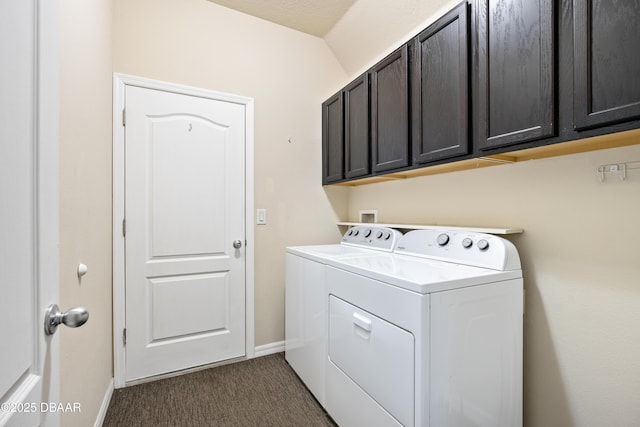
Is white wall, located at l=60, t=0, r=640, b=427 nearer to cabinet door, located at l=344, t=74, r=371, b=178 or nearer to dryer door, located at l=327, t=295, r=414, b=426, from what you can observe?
cabinet door, located at l=344, t=74, r=371, b=178

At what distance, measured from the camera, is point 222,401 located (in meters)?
1.85

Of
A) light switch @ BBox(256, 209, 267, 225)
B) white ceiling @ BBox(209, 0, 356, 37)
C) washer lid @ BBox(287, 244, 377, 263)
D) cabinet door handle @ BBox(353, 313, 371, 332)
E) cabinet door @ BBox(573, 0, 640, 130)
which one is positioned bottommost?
cabinet door handle @ BBox(353, 313, 371, 332)

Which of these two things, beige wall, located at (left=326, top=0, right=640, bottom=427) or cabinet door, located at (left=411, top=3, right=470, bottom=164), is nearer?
beige wall, located at (left=326, top=0, right=640, bottom=427)

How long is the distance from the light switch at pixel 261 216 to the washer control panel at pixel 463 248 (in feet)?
3.83

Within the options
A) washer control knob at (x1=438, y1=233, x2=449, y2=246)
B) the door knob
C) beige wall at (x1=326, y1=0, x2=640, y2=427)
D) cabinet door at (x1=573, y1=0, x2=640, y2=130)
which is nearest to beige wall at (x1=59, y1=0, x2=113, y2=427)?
the door knob

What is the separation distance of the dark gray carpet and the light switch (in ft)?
3.75

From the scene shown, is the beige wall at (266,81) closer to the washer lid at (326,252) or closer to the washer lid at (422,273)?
the washer lid at (326,252)

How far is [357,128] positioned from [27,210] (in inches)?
76.4

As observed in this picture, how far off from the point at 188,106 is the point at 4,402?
2104mm

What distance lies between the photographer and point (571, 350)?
1271 millimetres

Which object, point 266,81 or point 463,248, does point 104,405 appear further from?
point 266,81

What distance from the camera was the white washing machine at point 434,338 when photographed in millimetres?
1091

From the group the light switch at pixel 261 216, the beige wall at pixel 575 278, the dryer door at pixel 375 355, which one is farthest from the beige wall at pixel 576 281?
the light switch at pixel 261 216

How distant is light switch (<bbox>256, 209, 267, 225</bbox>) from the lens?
2451 mm
